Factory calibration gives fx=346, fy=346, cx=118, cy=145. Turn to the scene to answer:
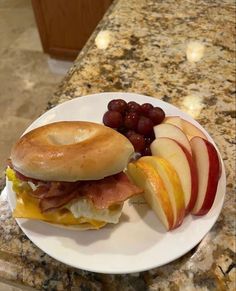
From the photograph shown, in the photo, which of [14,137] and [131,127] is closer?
[131,127]

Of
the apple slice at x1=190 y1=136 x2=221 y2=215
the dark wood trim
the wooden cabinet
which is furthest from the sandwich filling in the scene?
the dark wood trim

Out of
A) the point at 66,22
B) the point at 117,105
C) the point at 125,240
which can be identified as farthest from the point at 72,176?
the point at 66,22

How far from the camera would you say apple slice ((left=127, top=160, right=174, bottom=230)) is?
563 mm

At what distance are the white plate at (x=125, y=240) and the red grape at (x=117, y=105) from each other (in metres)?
0.21

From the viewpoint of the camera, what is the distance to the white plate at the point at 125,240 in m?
0.54

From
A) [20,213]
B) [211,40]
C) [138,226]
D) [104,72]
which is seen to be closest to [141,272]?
[138,226]

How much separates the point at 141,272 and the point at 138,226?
0.08m

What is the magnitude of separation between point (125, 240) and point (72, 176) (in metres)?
0.14

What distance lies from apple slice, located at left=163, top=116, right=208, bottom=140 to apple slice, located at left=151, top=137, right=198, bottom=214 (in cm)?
8

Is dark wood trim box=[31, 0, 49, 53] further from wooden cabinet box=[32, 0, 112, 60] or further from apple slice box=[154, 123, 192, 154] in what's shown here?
apple slice box=[154, 123, 192, 154]

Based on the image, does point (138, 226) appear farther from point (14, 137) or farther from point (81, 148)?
point (14, 137)

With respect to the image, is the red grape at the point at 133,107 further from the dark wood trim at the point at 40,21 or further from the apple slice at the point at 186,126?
the dark wood trim at the point at 40,21

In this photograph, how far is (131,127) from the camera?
2.37ft

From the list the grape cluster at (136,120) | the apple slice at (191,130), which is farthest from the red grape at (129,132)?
the apple slice at (191,130)
